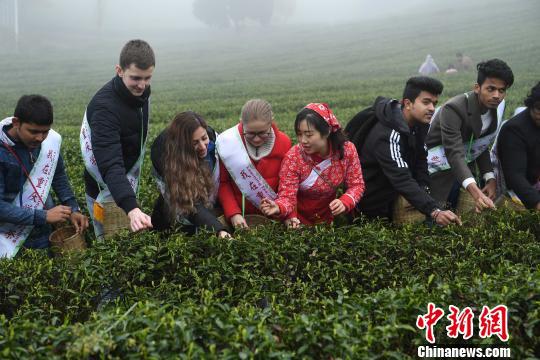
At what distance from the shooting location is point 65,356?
2.78m

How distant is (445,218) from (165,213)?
233cm

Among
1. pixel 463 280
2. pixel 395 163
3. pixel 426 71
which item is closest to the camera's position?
pixel 463 280

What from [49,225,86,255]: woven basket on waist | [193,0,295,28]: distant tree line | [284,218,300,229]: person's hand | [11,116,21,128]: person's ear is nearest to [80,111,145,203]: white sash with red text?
[49,225,86,255]: woven basket on waist

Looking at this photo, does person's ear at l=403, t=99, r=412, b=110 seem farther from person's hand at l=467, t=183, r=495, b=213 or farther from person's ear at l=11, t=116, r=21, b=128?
person's ear at l=11, t=116, r=21, b=128

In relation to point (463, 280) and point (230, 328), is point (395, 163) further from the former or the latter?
point (230, 328)

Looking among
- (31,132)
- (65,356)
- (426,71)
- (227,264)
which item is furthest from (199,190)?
(426,71)

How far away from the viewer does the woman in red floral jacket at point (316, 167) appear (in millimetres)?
4844

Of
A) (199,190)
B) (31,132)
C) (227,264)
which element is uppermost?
(31,132)

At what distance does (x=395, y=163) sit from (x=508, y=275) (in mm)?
1626

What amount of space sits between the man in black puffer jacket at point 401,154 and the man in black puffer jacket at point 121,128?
202 centimetres

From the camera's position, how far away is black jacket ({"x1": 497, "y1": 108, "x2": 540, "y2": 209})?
5.32 metres

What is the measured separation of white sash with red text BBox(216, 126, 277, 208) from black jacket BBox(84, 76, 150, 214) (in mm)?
727

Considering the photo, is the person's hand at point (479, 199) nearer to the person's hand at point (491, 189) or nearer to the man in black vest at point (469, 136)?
the man in black vest at point (469, 136)

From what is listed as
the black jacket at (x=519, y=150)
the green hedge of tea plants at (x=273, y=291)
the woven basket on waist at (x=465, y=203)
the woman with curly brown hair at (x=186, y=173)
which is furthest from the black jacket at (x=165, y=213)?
the black jacket at (x=519, y=150)
